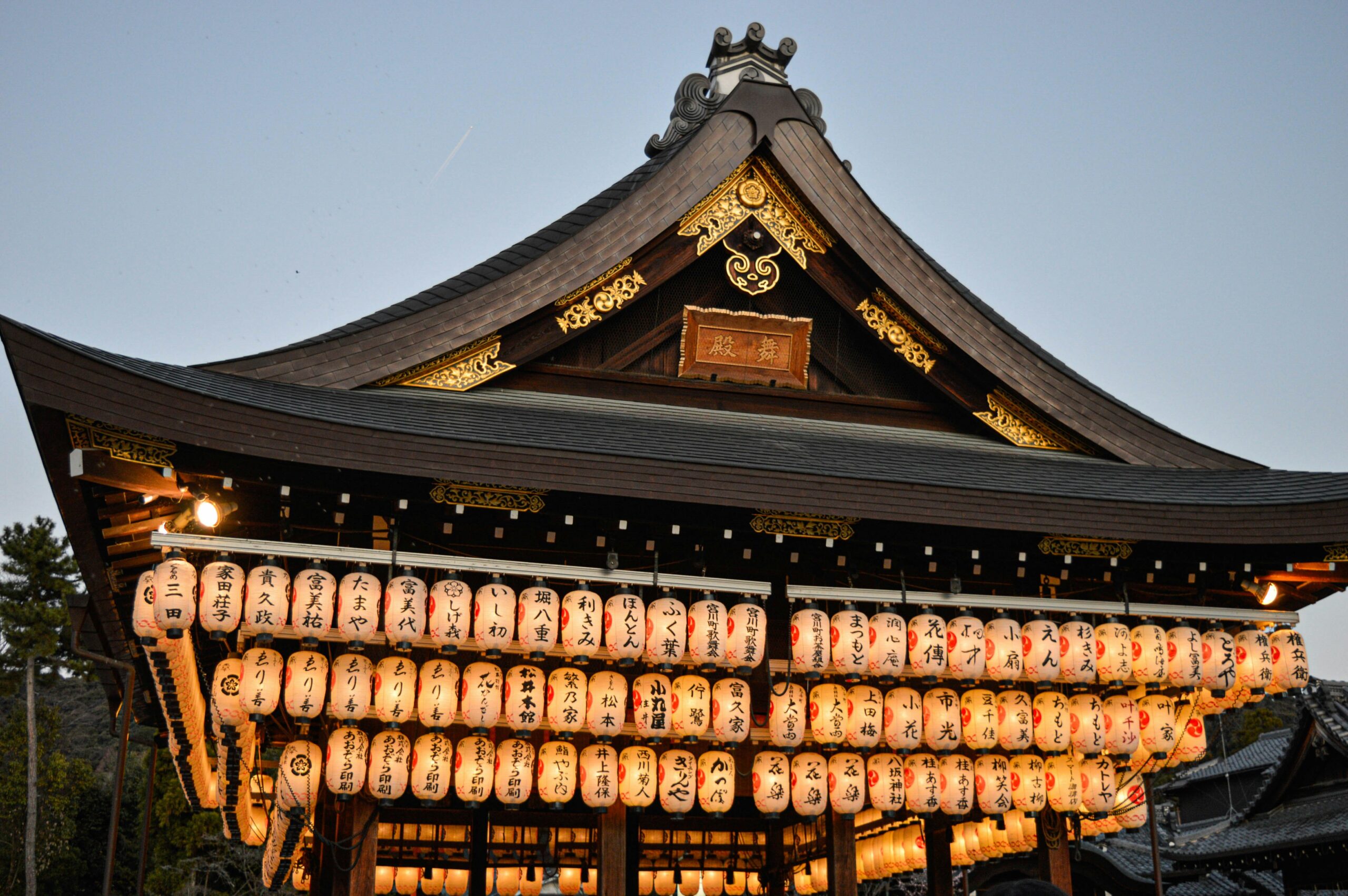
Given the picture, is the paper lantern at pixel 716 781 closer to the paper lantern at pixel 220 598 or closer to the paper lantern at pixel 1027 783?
the paper lantern at pixel 1027 783

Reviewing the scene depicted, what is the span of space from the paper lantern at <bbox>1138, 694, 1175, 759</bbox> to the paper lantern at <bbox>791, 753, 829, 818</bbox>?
113 inches

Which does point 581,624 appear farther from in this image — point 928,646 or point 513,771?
point 928,646

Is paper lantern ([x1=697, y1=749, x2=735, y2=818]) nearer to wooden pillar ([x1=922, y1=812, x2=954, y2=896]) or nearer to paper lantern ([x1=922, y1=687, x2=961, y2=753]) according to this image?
paper lantern ([x1=922, y1=687, x2=961, y2=753])

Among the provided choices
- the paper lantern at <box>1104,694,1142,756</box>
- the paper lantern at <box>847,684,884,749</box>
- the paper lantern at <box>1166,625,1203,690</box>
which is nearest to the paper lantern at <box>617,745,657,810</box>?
the paper lantern at <box>847,684,884,749</box>

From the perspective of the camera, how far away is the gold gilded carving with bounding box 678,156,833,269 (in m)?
11.0

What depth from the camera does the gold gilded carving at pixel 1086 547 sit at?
9508 mm

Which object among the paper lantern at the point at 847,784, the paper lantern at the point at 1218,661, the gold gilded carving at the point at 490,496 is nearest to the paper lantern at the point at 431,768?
the gold gilded carving at the point at 490,496

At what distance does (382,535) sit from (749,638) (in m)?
2.92

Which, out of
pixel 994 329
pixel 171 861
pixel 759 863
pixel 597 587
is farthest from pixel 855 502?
pixel 171 861

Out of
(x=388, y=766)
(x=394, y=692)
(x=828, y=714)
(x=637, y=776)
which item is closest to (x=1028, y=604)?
(x=828, y=714)

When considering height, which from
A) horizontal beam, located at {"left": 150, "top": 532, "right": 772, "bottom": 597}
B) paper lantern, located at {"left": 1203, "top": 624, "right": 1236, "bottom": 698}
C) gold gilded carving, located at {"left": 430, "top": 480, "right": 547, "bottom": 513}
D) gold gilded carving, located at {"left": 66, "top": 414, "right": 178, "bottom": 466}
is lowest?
paper lantern, located at {"left": 1203, "top": 624, "right": 1236, "bottom": 698}

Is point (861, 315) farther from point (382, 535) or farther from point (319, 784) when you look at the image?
point (319, 784)

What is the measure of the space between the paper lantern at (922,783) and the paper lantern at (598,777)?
254 centimetres

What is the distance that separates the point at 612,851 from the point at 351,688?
7.84ft
